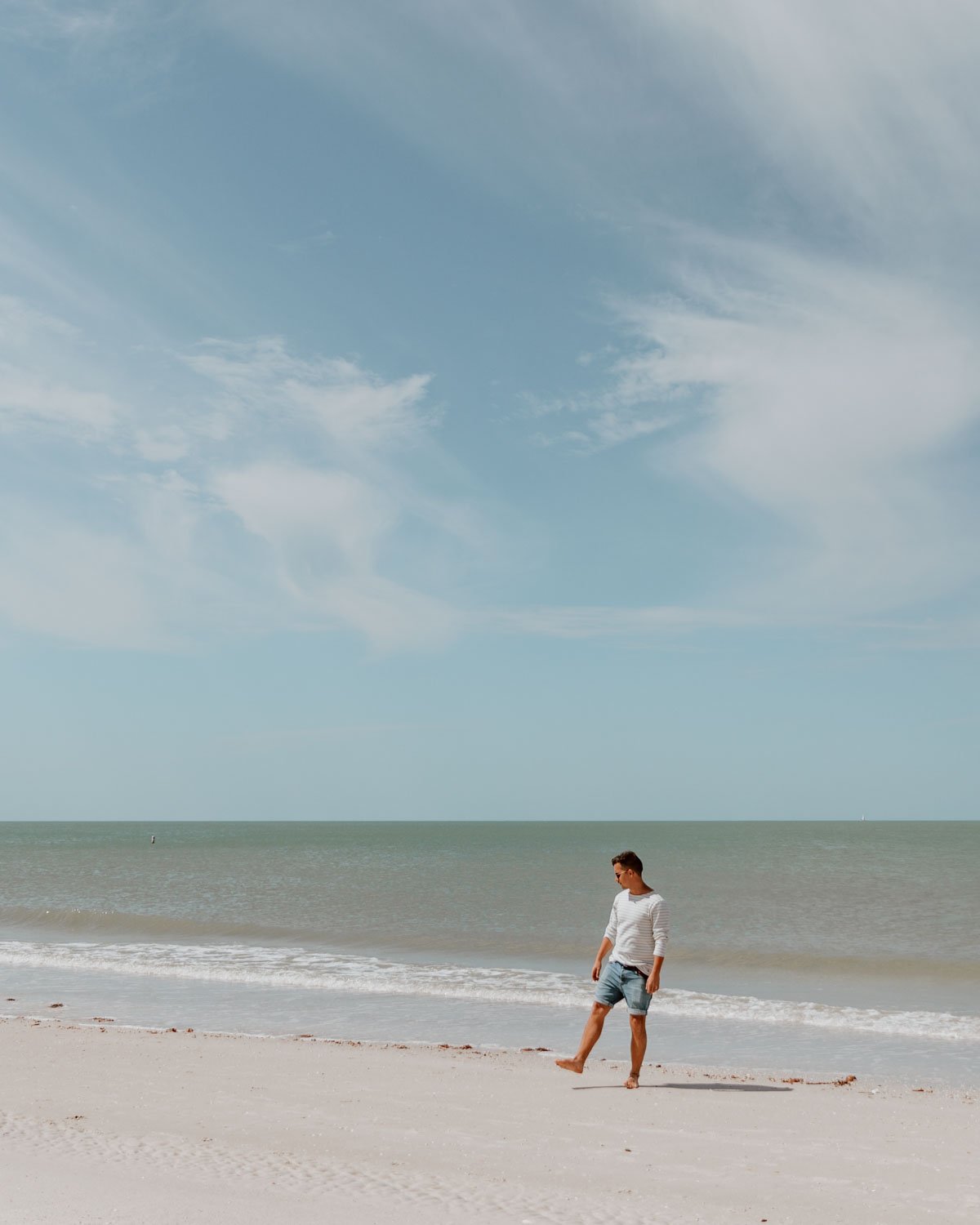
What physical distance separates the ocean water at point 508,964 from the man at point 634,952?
199cm

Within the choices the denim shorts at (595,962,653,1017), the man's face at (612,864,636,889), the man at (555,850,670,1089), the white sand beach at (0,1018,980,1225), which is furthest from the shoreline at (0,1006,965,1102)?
the man's face at (612,864,636,889)

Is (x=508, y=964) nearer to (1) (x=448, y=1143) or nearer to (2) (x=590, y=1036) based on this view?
Answer: (2) (x=590, y=1036)

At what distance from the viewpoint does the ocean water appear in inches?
448

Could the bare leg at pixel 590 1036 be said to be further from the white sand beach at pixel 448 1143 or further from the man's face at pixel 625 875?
the man's face at pixel 625 875

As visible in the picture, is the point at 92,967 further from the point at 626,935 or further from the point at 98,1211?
the point at 98,1211

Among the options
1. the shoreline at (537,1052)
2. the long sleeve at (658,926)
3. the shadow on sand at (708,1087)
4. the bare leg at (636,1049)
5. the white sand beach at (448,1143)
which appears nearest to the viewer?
the white sand beach at (448,1143)

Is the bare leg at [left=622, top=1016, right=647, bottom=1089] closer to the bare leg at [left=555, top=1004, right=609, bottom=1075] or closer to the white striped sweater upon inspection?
the bare leg at [left=555, top=1004, right=609, bottom=1075]

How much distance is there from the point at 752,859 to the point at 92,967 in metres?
53.8

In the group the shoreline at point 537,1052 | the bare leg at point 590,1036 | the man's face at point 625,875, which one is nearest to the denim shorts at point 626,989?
the bare leg at point 590,1036

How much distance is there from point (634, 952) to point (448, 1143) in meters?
2.14

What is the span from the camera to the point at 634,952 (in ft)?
26.1

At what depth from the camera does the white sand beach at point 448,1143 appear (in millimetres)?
5137

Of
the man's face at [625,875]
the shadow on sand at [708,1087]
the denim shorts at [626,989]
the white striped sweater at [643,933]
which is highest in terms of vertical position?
the man's face at [625,875]

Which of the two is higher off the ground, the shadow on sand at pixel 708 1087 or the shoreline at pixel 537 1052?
the shadow on sand at pixel 708 1087
